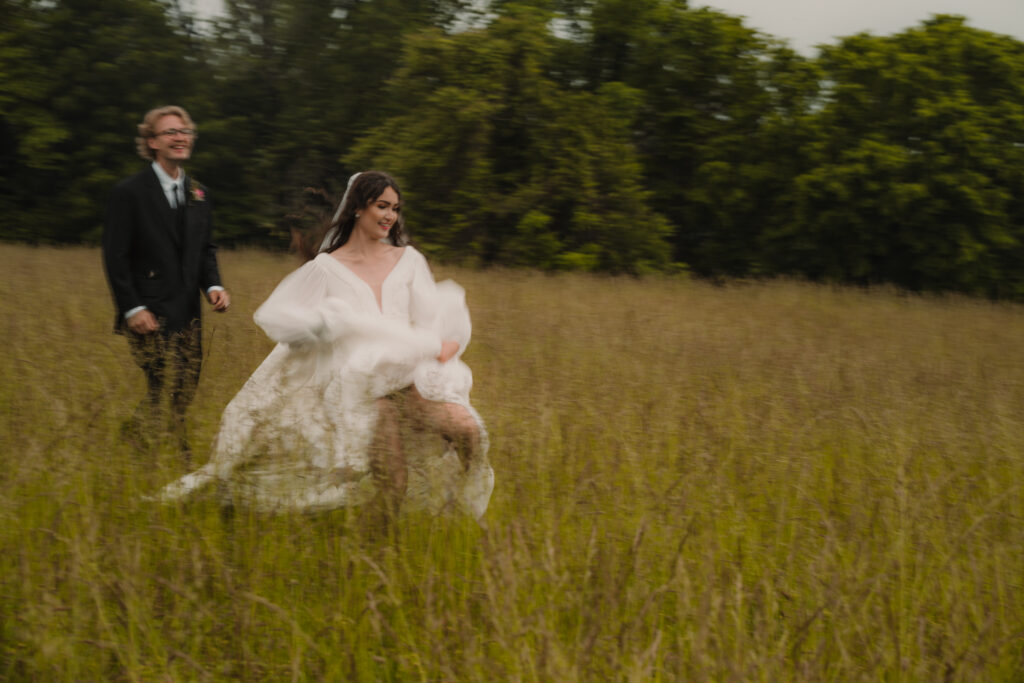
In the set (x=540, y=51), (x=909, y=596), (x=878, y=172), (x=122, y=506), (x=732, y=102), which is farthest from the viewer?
(x=732, y=102)

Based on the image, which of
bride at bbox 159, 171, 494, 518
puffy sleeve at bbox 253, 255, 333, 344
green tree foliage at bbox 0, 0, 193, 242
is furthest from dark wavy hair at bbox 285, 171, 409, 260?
green tree foliage at bbox 0, 0, 193, 242

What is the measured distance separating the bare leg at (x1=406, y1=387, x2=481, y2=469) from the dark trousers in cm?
103

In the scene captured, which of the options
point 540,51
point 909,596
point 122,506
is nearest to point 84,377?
point 122,506

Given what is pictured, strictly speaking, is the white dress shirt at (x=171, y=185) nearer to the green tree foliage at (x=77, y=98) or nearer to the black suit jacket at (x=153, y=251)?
the black suit jacket at (x=153, y=251)

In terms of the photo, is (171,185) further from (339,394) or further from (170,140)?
(339,394)

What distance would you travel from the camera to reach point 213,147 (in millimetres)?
26781

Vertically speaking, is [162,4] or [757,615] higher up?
[757,615]

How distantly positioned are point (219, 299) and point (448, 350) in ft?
4.49

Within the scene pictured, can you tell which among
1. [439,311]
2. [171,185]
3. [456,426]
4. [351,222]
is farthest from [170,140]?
[456,426]

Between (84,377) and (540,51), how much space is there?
582 inches

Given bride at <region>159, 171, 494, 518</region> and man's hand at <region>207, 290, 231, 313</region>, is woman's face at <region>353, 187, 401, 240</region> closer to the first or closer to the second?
bride at <region>159, 171, 494, 518</region>

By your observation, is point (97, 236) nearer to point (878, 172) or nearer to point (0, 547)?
point (878, 172)

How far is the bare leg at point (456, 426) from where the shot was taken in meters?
3.29

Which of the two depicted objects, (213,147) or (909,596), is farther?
(213,147)
